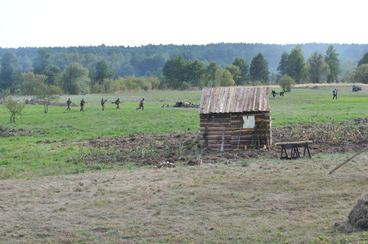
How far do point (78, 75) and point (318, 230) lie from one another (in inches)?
4543

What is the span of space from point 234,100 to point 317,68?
4191 inches

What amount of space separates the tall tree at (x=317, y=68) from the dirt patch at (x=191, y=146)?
98.2 m

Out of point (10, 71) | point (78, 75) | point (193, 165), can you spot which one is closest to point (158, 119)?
point (193, 165)

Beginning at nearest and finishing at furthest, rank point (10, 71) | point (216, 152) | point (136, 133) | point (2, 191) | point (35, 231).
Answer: point (35, 231) → point (2, 191) → point (216, 152) → point (136, 133) → point (10, 71)

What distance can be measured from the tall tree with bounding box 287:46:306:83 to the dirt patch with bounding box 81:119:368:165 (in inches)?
3581

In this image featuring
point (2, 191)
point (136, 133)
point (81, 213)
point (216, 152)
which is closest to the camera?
point (81, 213)

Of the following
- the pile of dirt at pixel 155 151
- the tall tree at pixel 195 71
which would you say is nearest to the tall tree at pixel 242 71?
the tall tree at pixel 195 71

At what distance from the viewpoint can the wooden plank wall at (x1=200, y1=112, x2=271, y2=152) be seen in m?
29.6

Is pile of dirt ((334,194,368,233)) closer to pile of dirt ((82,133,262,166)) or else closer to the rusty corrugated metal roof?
pile of dirt ((82,133,262,166))

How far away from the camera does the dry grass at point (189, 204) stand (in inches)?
551

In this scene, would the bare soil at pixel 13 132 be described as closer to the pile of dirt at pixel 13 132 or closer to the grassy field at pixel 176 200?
the pile of dirt at pixel 13 132

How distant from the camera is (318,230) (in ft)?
45.5

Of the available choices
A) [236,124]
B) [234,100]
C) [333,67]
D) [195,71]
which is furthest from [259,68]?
[236,124]

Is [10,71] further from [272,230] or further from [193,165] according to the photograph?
[272,230]
